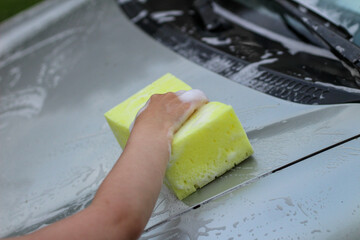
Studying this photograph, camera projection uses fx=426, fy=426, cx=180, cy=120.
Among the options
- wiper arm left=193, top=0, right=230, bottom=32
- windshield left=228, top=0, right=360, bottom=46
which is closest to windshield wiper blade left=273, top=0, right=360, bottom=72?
windshield left=228, top=0, right=360, bottom=46

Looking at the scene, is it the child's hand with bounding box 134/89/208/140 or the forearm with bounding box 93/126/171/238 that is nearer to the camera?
the forearm with bounding box 93/126/171/238

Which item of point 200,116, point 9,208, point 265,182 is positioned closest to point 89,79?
point 9,208

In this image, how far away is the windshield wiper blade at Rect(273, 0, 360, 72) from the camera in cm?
101

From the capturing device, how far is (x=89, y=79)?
1374 millimetres

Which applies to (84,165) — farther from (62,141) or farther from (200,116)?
(200,116)

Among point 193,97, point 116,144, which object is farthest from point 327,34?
point 116,144

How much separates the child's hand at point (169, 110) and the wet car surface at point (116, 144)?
145mm

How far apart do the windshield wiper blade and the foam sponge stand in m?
0.35

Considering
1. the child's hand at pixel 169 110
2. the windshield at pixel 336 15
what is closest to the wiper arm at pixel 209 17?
the windshield at pixel 336 15

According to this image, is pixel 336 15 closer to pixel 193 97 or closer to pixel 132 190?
pixel 193 97

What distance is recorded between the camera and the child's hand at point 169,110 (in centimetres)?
86

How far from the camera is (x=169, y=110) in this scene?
0.89 m

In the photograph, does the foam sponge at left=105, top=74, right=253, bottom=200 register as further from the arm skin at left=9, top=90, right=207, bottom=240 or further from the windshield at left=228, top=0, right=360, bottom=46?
the windshield at left=228, top=0, right=360, bottom=46

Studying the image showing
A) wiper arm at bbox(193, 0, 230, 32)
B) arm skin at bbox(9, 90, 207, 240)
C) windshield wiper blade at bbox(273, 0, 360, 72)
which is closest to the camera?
arm skin at bbox(9, 90, 207, 240)
